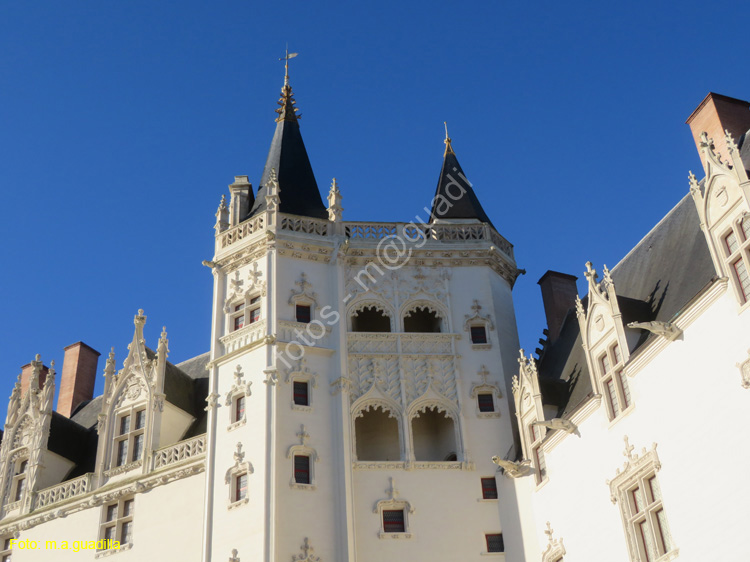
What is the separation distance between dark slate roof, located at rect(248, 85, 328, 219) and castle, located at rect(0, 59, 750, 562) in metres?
0.12

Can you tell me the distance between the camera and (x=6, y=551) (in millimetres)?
28891

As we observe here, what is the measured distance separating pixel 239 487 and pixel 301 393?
2959mm

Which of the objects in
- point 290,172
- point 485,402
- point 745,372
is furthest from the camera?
point 290,172

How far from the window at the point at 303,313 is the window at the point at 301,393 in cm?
196

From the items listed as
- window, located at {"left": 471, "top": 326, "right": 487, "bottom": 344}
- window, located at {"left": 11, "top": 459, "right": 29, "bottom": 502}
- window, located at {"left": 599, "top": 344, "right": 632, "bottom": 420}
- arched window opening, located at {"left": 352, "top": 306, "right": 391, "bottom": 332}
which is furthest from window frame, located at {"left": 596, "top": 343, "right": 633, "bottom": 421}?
window, located at {"left": 11, "top": 459, "right": 29, "bottom": 502}

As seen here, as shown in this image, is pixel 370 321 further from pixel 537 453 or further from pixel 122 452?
pixel 122 452

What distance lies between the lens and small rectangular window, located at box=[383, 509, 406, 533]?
80.1 feet

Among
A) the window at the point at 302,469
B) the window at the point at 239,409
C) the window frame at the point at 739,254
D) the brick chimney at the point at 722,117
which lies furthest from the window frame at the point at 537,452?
the brick chimney at the point at 722,117

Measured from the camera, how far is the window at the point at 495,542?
2419cm

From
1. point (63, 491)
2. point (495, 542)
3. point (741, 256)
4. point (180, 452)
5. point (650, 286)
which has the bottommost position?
point (495, 542)

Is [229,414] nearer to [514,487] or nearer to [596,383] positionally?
[514,487]

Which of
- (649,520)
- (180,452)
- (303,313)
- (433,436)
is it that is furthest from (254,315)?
(649,520)

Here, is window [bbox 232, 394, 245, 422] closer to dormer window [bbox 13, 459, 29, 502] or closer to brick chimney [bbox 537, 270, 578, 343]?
dormer window [bbox 13, 459, 29, 502]

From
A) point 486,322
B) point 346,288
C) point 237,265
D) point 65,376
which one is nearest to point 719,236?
point 486,322
